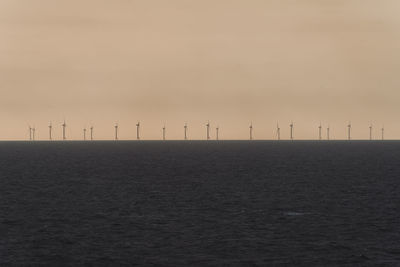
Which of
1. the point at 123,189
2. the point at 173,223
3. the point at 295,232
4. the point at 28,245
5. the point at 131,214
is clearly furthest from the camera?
the point at 123,189

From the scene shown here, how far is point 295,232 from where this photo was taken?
3066 inches

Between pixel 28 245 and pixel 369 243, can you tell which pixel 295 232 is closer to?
pixel 369 243

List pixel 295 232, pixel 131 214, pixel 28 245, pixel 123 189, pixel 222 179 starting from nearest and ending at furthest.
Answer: pixel 28 245 < pixel 295 232 < pixel 131 214 < pixel 123 189 < pixel 222 179

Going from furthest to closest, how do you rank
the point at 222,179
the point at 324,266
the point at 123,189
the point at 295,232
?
the point at 222,179
the point at 123,189
the point at 295,232
the point at 324,266

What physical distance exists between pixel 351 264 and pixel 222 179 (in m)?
99.6

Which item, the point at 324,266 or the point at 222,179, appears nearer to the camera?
the point at 324,266

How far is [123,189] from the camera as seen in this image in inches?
5256

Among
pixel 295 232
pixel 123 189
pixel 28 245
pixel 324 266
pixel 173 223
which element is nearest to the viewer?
pixel 324 266

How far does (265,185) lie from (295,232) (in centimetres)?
6381

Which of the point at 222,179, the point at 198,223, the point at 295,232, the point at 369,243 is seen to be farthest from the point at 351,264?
the point at 222,179

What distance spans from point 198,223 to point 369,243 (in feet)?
74.3

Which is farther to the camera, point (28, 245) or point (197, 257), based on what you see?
point (28, 245)

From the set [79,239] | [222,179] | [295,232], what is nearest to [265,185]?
[222,179]

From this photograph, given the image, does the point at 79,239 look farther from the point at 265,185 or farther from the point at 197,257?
the point at 265,185
